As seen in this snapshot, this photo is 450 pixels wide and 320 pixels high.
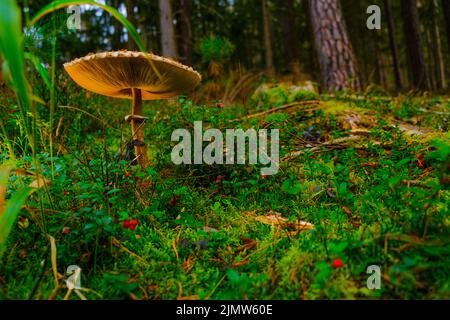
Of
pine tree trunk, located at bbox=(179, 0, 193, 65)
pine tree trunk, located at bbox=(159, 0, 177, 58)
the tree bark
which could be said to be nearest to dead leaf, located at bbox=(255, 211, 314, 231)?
the tree bark

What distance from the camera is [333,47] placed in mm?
5371

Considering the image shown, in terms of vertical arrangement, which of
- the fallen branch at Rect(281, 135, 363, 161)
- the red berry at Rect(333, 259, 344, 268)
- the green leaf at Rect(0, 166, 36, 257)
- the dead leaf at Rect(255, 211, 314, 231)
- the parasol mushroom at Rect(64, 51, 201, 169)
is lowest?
the red berry at Rect(333, 259, 344, 268)

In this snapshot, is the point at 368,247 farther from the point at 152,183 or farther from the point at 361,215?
the point at 152,183

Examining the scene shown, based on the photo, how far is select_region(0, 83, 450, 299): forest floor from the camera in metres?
1.36

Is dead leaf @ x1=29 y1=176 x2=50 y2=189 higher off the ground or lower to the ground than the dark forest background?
lower

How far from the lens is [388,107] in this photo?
4152mm

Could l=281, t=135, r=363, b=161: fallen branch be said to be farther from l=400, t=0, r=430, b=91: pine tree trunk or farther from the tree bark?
l=400, t=0, r=430, b=91: pine tree trunk

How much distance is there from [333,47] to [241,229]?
Result: 4498mm

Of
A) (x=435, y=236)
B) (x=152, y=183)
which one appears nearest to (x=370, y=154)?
(x=435, y=236)

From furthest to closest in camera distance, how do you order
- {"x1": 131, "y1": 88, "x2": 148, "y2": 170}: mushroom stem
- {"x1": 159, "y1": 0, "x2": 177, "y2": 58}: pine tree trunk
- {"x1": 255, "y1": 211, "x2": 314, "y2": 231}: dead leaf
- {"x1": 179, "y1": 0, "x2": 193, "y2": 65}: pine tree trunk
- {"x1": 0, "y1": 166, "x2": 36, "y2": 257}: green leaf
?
{"x1": 179, "y1": 0, "x2": 193, "y2": 65}: pine tree trunk, {"x1": 159, "y1": 0, "x2": 177, "y2": 58}: pine tree trunk, {"x1": 131, "y1": 88, "x2": 148, "y2": 170}: mushroom stem, {"x1": 255, "y1": 211, "x2": 314, "y2": 231}: dead leaf, {"x1": 0, "y1": 166, "x2": 36, "y2": 257}: green leaf

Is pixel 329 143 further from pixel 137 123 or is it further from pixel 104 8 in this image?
pixel 104 8

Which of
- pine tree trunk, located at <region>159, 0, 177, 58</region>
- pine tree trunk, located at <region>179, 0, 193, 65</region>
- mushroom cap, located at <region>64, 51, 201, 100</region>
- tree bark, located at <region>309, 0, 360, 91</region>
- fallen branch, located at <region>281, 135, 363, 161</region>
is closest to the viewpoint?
mushroom cap, located at <region>64, 51, 201, 100</region>

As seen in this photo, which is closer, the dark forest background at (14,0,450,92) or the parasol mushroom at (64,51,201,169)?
the parasol mushroom at (64,51,201,169)

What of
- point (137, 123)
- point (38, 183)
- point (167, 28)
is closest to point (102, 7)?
point (38, 183)
